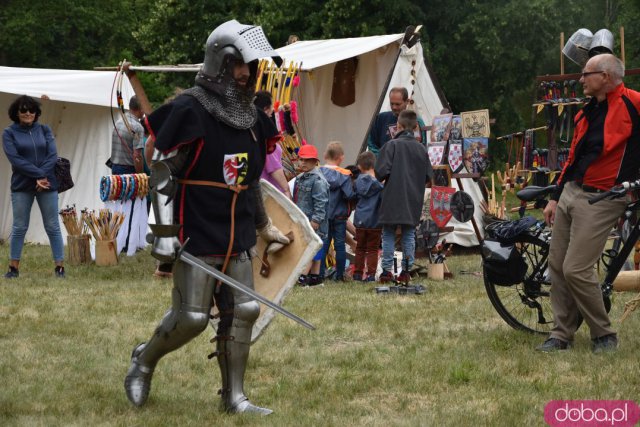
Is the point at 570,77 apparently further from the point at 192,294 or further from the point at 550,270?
the point at 192,294

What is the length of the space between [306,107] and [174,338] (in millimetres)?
9624

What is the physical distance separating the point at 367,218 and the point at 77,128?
18.9 ft

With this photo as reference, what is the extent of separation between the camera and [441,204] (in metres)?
10.8

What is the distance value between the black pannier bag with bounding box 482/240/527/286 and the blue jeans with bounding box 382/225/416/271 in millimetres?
2756

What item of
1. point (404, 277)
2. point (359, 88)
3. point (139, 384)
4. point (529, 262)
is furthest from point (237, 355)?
point (359, 88)

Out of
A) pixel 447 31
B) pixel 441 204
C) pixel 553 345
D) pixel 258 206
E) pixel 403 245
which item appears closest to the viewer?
pixel 258 206

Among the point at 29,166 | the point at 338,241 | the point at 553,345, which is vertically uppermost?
the point at 29,166

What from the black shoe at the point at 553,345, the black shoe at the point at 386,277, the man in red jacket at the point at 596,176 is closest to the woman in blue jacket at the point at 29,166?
the black shoe at the point at 386,277

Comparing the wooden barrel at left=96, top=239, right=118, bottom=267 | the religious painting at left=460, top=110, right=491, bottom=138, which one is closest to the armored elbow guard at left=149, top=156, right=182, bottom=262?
the religious painting at left=460, top=110, right=491, bottom=138

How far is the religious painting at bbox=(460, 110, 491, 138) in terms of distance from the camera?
35.8ft

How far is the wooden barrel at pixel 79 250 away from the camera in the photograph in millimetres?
11875

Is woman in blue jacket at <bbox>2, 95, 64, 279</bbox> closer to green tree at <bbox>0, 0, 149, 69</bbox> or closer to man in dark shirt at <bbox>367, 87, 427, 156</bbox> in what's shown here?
man in dark shirt at <bbox>367, 87, 427, 156</bbox>

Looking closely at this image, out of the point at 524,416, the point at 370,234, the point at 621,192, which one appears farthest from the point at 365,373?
the point at 370,234

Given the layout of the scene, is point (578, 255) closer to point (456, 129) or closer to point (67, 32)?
point (456, 129)
